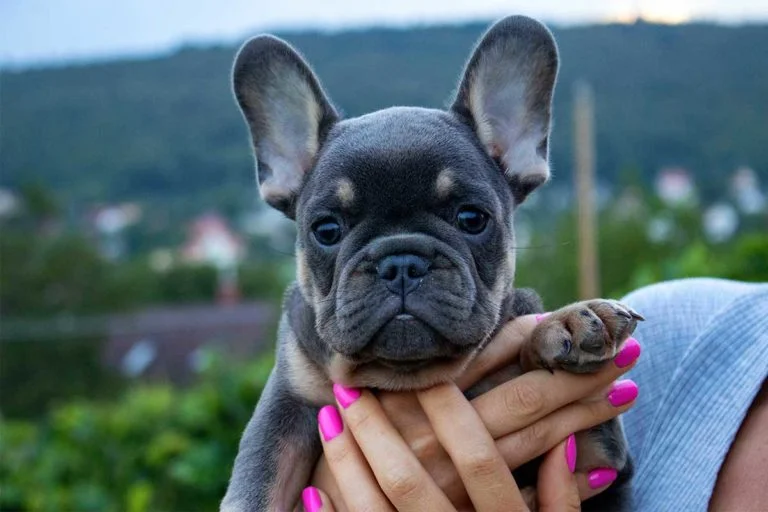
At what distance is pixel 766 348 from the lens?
2.74m

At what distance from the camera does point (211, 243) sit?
32.2m

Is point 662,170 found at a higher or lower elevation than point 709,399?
lower

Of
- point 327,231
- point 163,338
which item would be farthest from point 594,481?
point 163,338

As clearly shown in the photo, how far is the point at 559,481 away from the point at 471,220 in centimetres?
82

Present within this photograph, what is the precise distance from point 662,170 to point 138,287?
15293 millimetres

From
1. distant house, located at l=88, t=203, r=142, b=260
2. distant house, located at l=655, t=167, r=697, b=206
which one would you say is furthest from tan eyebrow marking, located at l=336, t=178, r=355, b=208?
distant house, located at l=88, t=203, r=142, b=260

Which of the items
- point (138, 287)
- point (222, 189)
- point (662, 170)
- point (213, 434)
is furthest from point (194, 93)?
point (213, 434)

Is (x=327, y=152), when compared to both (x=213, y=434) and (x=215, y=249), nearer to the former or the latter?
(x=213, y=434)

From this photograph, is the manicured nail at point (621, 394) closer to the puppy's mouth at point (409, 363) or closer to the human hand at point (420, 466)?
the human hand at point (420, 466)

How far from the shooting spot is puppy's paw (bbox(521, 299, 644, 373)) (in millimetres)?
2543

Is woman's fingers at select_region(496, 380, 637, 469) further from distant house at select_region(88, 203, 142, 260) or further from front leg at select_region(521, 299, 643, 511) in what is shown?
distant house at select_region(88, 203, 142, 260)

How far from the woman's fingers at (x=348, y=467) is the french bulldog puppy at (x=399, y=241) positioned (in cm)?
15

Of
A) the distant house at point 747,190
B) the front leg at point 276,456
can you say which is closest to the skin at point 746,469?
the front leg at point 276,456

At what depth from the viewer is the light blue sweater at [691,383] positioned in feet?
8.82
